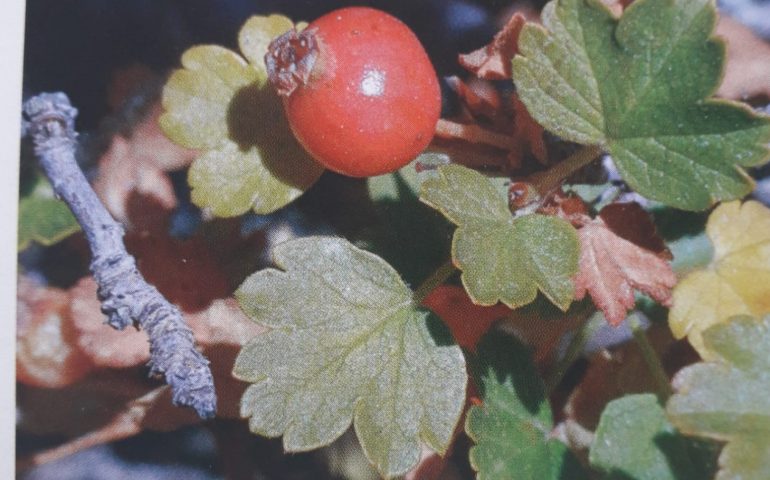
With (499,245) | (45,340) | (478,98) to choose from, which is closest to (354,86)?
(499,245)

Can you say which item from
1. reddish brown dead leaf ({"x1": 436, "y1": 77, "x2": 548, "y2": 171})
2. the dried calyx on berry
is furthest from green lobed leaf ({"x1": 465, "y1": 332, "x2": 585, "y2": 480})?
the dried calyx on berry

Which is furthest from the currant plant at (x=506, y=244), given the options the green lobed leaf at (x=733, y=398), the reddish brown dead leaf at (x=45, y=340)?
the reddish brown dead leaf at (x=45, y=340)

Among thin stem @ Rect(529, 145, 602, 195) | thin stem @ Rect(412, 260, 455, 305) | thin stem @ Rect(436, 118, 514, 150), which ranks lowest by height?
thin stem @ Rect(412, 260, 455, 305)

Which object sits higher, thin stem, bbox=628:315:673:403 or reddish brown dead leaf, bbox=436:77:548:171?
reddish brown dead leaf, bbox=436:77:548:171

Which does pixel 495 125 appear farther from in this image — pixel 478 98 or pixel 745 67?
pixel 745 67

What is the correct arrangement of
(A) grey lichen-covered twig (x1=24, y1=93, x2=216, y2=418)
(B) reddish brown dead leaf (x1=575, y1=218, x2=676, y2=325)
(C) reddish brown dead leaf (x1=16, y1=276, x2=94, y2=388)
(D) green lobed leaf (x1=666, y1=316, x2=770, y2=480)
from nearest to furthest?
(D) green lobed leaf (x1=666, y1=316, x2=770, y2=480) → (B) reddish brown dead leaf (x1=575, y1=218, x2=676, y2=325) → (A) grey lichen-covered twig (x1=24, y1=93, x2=216, y2=418) → (C) reddish brown dead leaf (x1=16, y1=276, x2=94, y2=388)

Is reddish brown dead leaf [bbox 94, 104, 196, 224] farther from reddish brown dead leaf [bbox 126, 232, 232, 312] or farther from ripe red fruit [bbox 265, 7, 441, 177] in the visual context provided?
ripe red fruit [bbox 265, 7, 441, 177]

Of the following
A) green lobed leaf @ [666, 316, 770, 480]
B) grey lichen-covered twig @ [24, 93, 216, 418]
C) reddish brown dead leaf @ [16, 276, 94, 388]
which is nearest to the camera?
green lobed leaf @ [666, 316, 770, 480]

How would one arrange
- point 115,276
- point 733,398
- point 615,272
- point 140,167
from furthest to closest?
point 140,167 < point 115,276 < point 615,272 < point 733,398
